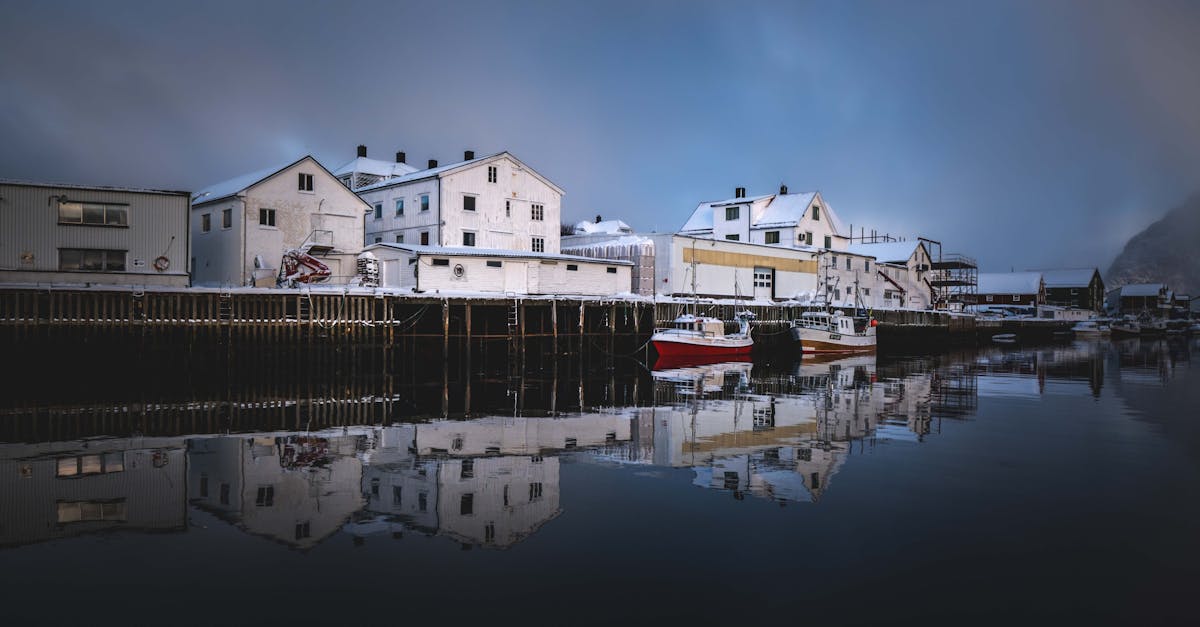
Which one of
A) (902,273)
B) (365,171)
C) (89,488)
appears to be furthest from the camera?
(902,273)

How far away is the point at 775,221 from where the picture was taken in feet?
225

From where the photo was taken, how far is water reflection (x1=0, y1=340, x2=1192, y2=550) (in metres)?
11.1

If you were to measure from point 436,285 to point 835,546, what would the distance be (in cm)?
3534

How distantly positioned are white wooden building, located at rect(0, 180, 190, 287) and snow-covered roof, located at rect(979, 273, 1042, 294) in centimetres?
10088

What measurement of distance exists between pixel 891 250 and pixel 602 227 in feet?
103

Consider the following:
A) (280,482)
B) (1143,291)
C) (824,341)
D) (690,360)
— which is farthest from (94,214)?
(1143,291)

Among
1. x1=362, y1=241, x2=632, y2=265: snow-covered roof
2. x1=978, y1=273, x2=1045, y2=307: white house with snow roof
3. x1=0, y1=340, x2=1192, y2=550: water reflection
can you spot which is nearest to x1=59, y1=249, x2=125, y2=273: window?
x1=362, y1=241, x2=632, y2=265: snow-covered roof

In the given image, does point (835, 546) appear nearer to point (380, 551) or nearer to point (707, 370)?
point (380, 551)

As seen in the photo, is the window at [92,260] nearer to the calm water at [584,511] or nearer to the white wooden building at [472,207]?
the calm water at [584,511]

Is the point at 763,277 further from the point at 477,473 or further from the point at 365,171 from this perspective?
the point at 477,473

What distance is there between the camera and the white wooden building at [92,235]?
116ft

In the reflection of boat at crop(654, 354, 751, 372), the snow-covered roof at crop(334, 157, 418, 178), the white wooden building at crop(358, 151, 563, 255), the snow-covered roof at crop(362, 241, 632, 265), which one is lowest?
the reflection of boat at crop(654, 354, 751, 372)

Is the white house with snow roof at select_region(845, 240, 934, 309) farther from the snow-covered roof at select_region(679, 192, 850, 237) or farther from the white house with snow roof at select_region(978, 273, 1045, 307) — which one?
the white house with snow roof at select_region(978, 273, 1045, 307)

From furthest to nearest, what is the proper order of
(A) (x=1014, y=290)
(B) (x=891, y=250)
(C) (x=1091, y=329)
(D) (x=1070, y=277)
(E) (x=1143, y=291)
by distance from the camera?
(E) (x=1143, y=291), (D) (x=1070, y=277), (A) (x=1014, y=290), (C) (x=1091, y=329), (B) (x=891, y=250)
